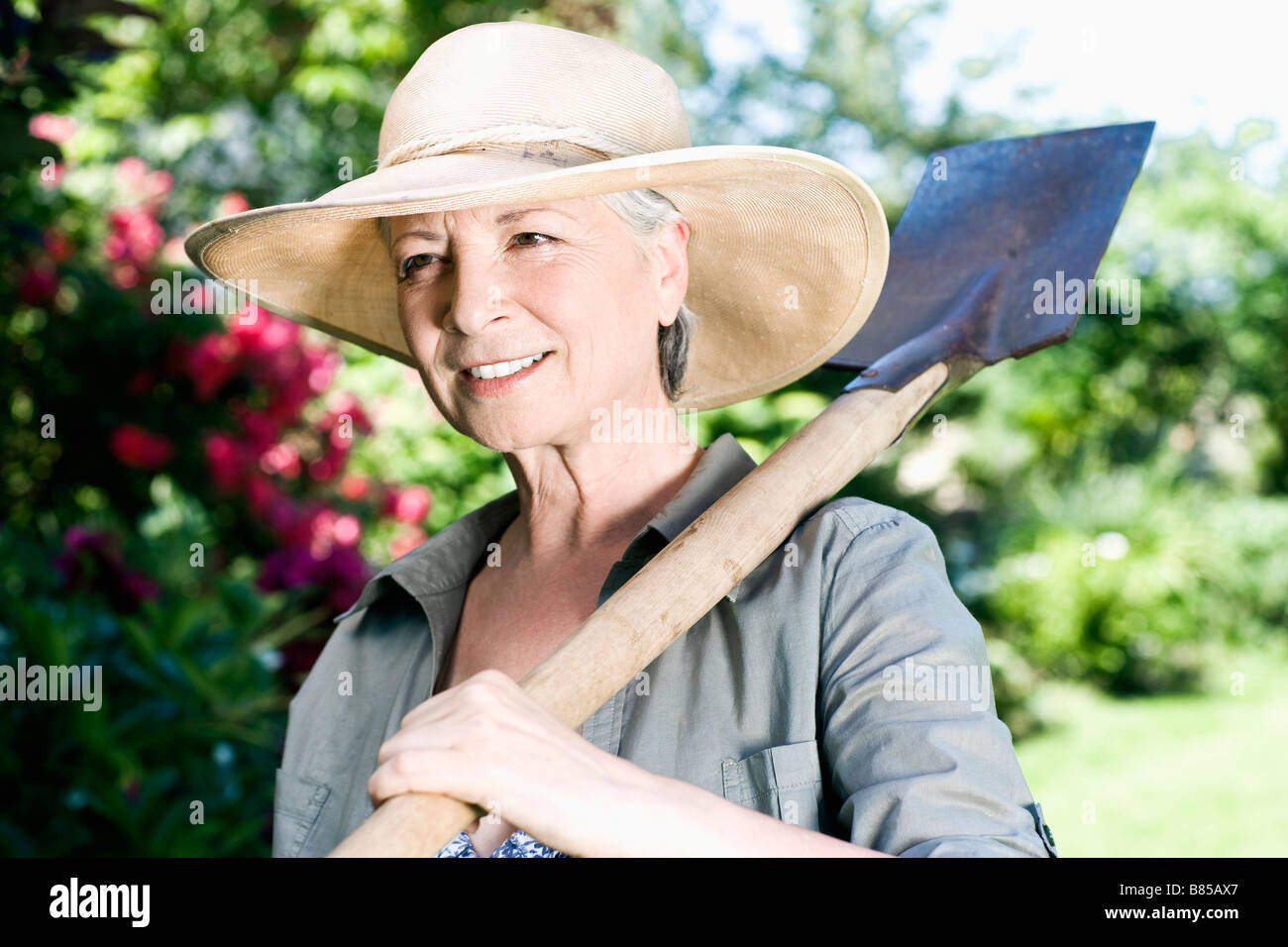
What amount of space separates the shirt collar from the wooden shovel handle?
89 millimetres

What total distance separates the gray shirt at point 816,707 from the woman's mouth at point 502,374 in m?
0.24

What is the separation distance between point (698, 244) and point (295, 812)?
951mm

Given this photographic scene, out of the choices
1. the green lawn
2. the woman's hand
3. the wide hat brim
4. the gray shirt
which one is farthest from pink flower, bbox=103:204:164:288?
the green lawn

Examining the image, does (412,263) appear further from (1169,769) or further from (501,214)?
(1169,769)

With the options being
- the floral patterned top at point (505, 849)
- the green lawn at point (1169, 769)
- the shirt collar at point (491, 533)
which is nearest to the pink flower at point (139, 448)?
the shirt collar at point (491, 533)

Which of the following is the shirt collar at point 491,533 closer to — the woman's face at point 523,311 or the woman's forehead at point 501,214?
the woman's face at point 523,311

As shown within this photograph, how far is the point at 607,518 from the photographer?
1.59 meters

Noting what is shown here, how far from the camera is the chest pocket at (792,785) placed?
1201 millimetres

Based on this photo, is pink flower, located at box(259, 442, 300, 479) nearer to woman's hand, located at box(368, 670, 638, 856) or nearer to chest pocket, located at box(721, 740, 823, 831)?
chest pocket, located at box(721, 740, 823, 831)

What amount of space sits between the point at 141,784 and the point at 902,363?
194 cm

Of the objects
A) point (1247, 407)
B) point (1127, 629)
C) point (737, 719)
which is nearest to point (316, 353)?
point (737, 719)

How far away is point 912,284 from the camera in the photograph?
1818mm
